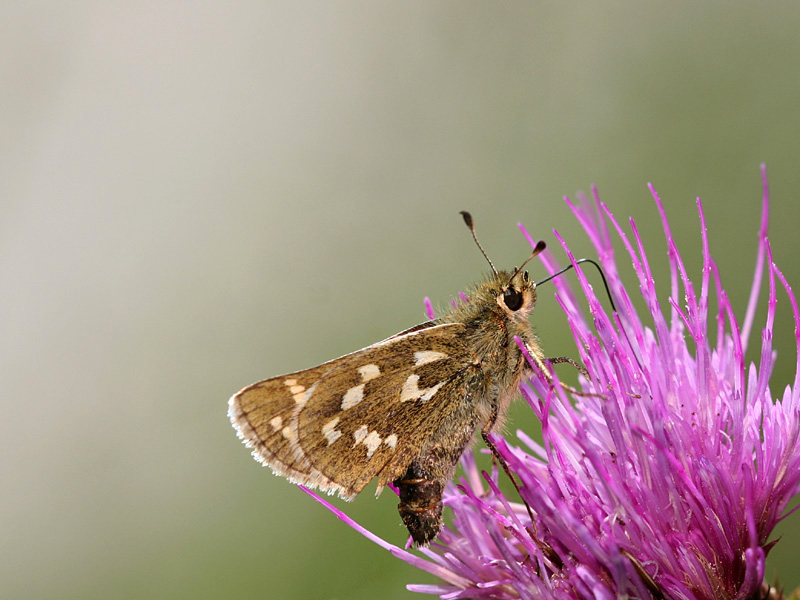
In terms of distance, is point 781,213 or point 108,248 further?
point 108,248

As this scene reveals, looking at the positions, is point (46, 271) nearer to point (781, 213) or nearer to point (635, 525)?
point (781, 213)

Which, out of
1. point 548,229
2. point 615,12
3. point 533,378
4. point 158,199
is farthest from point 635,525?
point 158,199

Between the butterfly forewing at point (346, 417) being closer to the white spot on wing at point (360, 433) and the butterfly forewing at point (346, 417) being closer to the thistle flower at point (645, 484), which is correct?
the white spot on wing at point (360, 433)

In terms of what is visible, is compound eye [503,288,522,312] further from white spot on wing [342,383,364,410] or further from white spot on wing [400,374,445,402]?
white spot on wing [342,383,364,410]

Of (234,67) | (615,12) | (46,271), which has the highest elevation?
(234,67)

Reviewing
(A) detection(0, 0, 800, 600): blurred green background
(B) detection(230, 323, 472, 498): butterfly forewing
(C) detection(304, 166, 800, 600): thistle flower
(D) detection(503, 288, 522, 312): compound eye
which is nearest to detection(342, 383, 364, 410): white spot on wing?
(B) detection(230, 323, 472, 498): butterfly forewing

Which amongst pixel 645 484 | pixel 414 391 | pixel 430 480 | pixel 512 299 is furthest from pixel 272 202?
pixel 645 484

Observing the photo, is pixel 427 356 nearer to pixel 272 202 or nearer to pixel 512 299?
pixel 512 299
